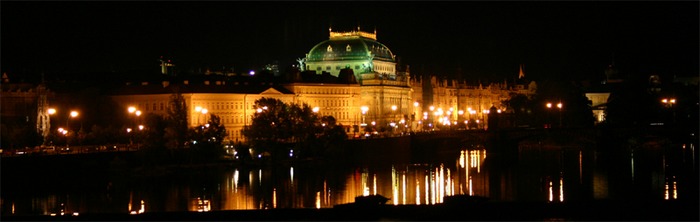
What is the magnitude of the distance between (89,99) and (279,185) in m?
28.4

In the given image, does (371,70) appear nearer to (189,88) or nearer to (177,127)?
(189,88)

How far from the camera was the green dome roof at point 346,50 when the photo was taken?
11688 cm

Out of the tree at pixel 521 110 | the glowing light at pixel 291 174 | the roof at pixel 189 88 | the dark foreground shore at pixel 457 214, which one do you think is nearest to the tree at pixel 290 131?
the glowing light at pixel 291 174

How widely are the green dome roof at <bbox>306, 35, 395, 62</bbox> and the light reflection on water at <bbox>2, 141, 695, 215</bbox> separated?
4828 centimetres

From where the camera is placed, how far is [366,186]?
185 ft

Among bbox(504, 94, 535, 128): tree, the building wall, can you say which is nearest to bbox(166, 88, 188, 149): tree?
the building wall

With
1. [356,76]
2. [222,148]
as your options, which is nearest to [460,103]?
[356,76]

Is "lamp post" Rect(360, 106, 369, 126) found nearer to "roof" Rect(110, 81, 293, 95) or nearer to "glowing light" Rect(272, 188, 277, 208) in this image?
"roof" Rect(110, 81, 293, 95)

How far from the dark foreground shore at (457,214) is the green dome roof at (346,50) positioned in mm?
77254

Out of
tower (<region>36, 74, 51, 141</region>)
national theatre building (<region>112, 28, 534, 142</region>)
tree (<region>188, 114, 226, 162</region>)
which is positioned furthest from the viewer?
national theatre building (<region>112, 28, 534, 142</region>)

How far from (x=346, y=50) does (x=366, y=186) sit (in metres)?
61.4

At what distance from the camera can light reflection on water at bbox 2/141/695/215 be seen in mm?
49375

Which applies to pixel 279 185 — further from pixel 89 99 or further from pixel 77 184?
pixel 89 99

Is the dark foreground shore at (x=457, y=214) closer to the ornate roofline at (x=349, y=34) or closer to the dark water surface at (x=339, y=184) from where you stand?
the dark water surface at (x=339, y=184)
